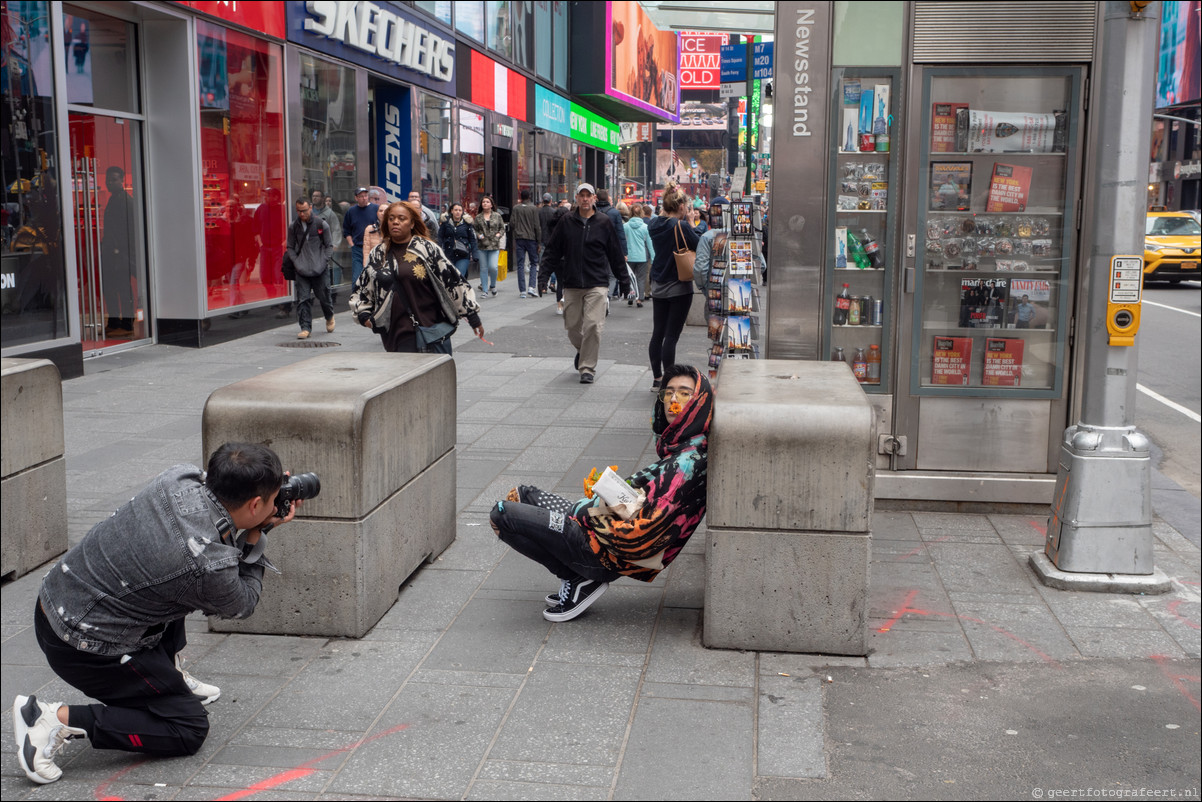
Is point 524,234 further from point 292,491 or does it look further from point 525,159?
point 292,491

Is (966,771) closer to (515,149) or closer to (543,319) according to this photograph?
(543,319)

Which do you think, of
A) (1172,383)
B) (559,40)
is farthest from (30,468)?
(559,40)

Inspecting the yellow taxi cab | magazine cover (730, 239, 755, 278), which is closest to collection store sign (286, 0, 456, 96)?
magazine cover (730, 239, 755, 278)

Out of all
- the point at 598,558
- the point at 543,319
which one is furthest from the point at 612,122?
the point at 598,558

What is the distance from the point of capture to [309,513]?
4.59 m

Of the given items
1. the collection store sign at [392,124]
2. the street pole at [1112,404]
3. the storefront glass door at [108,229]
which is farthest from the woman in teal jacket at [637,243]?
the street pole at [1112,404]

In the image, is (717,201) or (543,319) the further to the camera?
(543,319)

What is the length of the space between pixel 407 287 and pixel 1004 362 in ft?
12.3

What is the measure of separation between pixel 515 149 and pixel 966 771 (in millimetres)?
24357

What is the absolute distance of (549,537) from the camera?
4.71 meters

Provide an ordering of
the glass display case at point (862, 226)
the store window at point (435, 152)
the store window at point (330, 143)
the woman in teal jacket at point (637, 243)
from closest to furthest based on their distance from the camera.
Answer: the glass display case at point (862, 226), the store window at point (330, 143), the woman in teal jacket at point (637, 243), the store window at point (435, 152)

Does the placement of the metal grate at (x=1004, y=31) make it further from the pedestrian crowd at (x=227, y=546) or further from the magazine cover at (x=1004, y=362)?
the pedestrian crowd at (x=227, y=546)

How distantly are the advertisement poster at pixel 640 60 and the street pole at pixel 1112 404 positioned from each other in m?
24.9

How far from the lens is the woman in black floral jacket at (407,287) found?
730 centimetres
